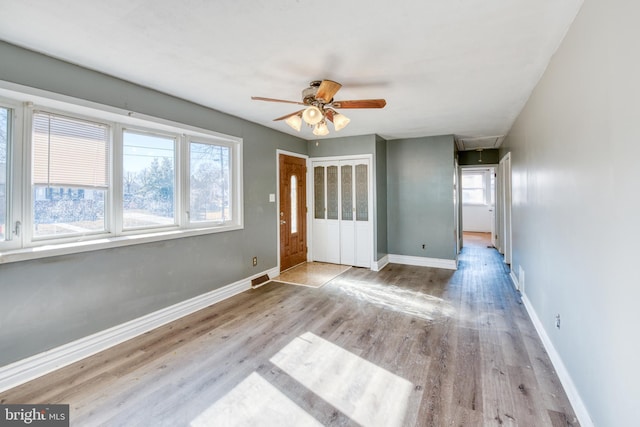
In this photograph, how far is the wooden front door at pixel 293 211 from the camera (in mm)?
4984

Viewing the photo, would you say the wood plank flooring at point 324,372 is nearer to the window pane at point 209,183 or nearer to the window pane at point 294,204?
the window pane at point 209,183

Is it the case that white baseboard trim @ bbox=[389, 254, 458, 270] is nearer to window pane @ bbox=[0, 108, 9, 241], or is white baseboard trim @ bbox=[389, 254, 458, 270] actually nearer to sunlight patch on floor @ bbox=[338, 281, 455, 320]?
sunlight patch on floor @ bbox=[338, 281, 455, 320]

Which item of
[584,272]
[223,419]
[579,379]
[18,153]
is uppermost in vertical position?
[18,153]

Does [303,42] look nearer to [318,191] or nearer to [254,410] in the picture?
[254,410]

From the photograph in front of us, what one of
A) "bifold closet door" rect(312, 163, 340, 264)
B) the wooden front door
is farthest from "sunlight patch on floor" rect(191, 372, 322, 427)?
"bifold closet door" rect(312, 163, 340, 264)

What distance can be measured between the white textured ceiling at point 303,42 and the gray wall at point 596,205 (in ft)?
1.35

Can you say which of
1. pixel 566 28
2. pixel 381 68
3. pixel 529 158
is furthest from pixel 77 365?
pixel 529 158

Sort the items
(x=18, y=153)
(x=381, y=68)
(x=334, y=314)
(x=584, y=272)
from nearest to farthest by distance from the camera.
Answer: (x=584, y=272), (x=18, y=153), (x=381, y=68), (x=334, y=314)

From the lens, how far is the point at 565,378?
1993 millimetres

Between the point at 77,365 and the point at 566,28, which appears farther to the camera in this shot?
the point at 77,365

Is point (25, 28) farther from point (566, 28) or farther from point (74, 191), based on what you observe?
point (566, 28)

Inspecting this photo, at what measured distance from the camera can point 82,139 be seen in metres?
2.59

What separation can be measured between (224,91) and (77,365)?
109 inches

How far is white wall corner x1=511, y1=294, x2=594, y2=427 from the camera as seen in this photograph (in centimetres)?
166
